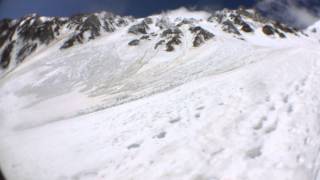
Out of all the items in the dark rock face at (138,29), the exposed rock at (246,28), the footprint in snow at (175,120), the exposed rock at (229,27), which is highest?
the footprint in snow at (175,120)

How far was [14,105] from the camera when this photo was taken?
37250mm

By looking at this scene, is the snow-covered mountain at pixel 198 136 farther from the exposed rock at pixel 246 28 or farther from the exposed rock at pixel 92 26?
the exposed rock at pixel 246 28

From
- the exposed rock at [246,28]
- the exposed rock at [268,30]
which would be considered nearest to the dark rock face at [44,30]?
the exposed rock at [246,28]

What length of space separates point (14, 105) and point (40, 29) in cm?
10725

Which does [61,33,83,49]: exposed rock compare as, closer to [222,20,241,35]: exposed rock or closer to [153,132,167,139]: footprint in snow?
[222,20,241,35]: exposed rock

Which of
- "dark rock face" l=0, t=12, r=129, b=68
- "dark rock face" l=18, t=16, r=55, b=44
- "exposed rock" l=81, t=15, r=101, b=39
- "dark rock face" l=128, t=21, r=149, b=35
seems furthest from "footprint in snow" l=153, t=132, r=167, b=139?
"dark rock face" l=18, t=16, r=55, b=44

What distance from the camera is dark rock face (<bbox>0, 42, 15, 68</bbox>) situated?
115150 mm

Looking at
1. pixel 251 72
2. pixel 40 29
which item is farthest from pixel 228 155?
pixel 40 29

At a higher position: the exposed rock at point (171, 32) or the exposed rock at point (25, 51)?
the exposed rock at point (25, 51)

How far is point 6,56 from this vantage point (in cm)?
12125

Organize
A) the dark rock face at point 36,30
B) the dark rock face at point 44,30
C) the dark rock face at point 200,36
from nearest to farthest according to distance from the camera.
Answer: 1. the dark rock face at point 200,36
2. the dark rock face at point 44,30
3. the dark rock face at point 36,30

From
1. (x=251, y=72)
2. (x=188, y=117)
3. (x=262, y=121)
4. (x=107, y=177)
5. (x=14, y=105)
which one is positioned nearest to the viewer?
(x=107, y=177)

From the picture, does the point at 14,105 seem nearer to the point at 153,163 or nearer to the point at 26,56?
the point at 153,163

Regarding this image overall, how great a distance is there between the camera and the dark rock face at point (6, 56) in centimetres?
11515
